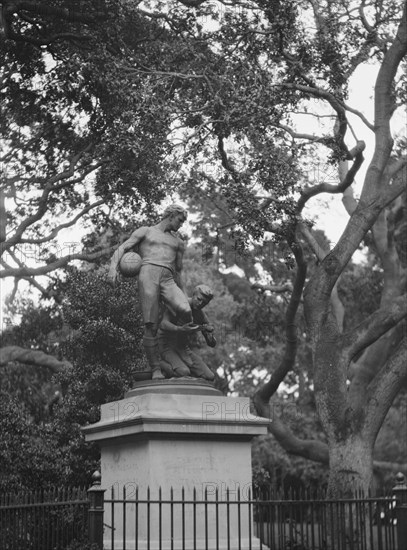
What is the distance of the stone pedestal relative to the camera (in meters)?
10.6

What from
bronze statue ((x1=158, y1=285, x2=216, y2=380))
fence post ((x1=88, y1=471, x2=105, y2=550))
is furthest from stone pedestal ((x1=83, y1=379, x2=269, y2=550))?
fence post ((x1=88, y1=471, x2=105, y2=550))

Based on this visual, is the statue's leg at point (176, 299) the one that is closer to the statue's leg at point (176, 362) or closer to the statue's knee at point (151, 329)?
the statue's knee at point (151, 329)

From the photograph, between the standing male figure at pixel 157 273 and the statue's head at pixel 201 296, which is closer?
the standing male figure at pixel 157 273

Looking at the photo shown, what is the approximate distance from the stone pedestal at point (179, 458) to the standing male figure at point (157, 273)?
0.60m

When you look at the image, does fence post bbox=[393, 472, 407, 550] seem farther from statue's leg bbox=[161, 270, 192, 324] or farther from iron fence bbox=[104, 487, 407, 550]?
statue's leg bbox=[161, 270, 192, 324]

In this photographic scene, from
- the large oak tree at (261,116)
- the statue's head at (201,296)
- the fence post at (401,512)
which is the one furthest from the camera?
the large oak tree at (261,116)

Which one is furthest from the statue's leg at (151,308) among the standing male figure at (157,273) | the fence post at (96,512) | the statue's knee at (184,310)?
the fence post at (96,512)

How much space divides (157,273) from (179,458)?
233 centimetres

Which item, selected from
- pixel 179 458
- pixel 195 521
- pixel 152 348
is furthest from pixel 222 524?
pixel 152 348

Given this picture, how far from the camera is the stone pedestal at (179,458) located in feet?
34.7

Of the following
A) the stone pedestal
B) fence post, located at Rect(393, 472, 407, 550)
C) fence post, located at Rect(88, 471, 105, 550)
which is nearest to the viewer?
fence post, located at Rect(88, 471, 105, 550)

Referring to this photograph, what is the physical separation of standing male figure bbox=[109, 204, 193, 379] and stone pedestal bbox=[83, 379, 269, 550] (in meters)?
0.60

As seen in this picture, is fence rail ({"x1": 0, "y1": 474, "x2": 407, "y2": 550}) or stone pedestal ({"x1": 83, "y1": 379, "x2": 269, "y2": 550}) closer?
fence rail ({"x1": 0, "y1": 474, "x2": 407, "y2": 550})

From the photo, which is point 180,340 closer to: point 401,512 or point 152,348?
point 152,348
